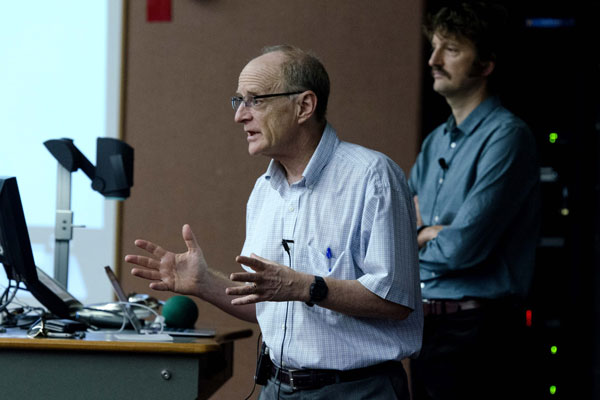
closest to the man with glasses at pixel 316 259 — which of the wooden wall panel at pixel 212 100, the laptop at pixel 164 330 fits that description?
the laptop at pixel 164 330

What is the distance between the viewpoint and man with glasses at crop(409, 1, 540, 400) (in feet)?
7.45

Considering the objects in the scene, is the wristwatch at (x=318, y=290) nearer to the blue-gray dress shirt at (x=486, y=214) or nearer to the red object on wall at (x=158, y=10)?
the blue-gray dress shirt at (x=486, y=214)

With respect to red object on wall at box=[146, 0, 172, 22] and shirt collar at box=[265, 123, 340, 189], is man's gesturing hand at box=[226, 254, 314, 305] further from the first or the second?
red object on wall at box=[146, 0, 172, 22]

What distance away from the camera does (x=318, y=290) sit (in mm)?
1584

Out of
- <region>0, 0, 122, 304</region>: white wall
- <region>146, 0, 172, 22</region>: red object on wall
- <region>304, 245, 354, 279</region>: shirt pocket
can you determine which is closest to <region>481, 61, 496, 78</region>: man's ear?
<region>304, 245, 354, 279</region>: shirt pocket

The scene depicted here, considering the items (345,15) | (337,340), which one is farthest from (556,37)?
(337,340)

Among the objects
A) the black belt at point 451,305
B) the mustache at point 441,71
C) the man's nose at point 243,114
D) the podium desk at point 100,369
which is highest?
the mustache at point 441,71

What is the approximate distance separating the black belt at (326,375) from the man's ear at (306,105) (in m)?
0.63

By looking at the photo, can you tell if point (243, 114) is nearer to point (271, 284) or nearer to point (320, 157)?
point (320, 157)

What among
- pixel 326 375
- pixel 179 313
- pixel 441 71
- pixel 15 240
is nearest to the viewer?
pixel 326 375

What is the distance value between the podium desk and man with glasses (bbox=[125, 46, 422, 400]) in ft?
0.57

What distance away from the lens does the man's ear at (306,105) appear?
6.09 ft

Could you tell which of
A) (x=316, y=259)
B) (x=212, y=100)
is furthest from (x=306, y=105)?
(x=212, y=100)

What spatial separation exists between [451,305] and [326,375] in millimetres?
750
